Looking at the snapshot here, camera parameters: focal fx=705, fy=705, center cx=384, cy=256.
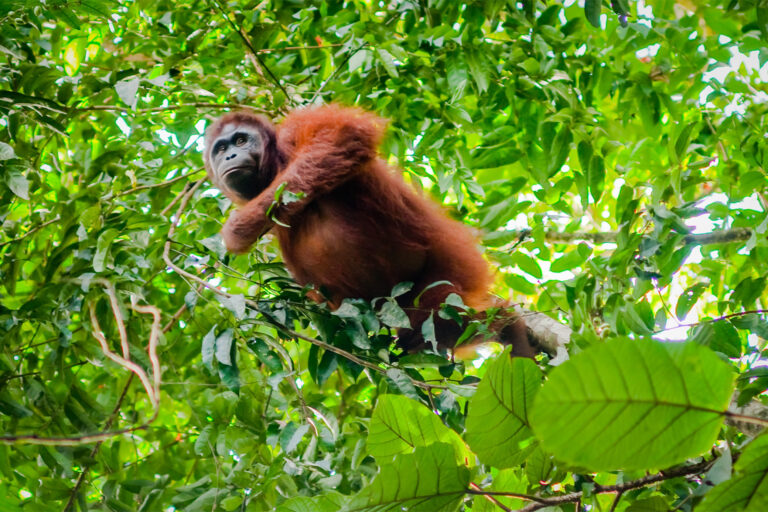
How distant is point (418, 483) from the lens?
1.22 meters

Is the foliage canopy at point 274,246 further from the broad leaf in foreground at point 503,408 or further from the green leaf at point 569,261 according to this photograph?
the broad leaf in foreground at point 503,408

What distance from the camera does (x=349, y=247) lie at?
3.60 metres

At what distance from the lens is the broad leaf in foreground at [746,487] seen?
979 millimetres

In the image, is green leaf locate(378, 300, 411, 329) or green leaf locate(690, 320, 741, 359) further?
green leaf locate(378, 300, 411, 329)

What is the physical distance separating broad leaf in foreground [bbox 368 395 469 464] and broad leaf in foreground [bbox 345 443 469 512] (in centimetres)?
21

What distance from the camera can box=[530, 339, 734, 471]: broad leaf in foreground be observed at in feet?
2.98

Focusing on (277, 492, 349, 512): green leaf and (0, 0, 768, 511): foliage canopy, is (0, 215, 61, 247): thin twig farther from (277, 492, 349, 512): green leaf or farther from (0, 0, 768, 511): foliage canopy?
(277, 492, 349, 512): green leaf

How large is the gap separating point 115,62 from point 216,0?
0.71 metres

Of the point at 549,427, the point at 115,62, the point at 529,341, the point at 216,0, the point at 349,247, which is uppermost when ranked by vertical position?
the point at 216,0

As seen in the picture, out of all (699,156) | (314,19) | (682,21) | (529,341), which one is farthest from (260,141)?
(699,156)

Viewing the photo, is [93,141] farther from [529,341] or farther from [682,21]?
[682,21]

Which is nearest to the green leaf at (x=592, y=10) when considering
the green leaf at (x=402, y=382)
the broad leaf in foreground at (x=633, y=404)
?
A: the green leaf at (x=402, y=382)

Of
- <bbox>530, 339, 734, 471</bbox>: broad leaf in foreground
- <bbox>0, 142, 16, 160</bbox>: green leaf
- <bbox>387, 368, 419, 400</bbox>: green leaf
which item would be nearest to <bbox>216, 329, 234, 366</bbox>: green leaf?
<bbox>387, 368, 419, 400</bbox>: green leaf

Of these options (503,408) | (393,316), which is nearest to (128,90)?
(393,316)
